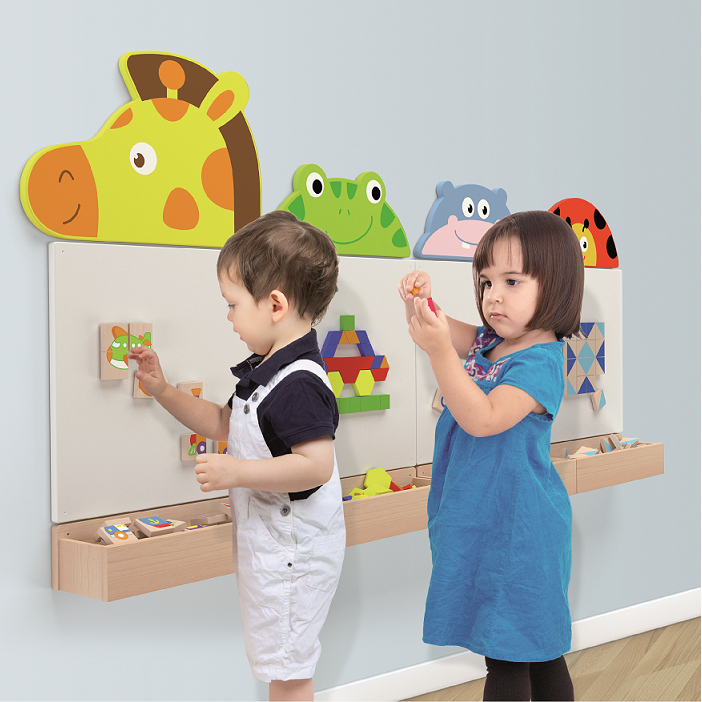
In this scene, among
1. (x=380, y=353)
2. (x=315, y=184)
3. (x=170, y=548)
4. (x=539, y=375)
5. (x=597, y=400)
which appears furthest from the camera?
(x=597, y=400)

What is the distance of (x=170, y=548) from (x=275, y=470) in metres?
0.31

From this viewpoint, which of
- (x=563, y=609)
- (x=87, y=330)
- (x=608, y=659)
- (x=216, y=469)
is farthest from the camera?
(x=608, y=659)

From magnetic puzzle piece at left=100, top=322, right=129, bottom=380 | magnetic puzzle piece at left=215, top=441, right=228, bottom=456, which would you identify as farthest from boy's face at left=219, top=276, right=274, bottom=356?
magnetic puzzle piece at left=215, top=441, right=228, bottom=456

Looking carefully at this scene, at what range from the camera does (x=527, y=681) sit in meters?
1.04

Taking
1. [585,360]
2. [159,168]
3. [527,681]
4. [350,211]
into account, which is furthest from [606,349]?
[159,168]

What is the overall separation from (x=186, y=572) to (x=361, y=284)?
2.02ft

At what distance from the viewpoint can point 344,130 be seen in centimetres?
149

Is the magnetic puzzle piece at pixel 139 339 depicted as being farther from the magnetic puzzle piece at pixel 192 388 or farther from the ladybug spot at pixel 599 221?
the ladybug spot at pixel 599 221

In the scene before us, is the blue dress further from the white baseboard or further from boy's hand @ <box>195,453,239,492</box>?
the white baseboard

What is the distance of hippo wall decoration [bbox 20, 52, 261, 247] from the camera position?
3.71 feet

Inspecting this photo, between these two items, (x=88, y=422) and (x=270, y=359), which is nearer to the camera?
(x=270, y=359)

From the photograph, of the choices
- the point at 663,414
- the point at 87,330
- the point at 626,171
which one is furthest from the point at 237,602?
the point at 626,171

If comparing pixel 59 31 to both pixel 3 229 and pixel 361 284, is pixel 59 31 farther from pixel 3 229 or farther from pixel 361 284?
pixel 361 284

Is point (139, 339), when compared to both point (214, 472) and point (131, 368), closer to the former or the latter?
point (131, 368)
